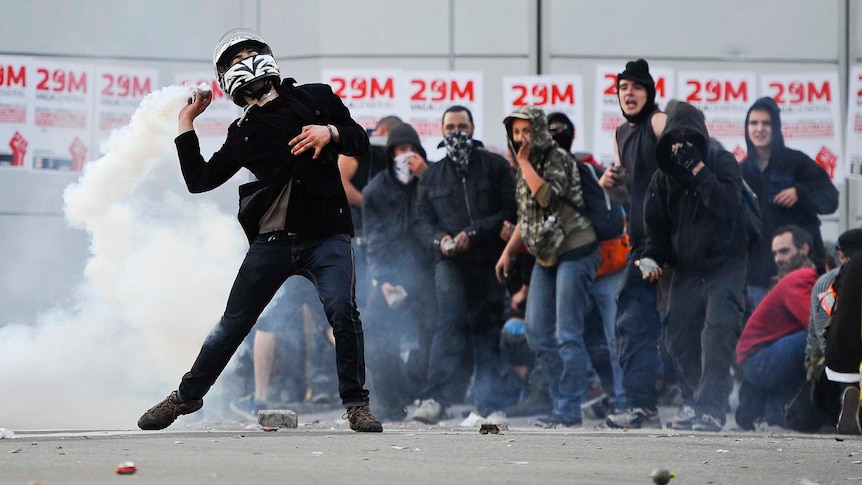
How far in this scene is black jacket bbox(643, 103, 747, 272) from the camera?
9.41m

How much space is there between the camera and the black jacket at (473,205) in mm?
9742

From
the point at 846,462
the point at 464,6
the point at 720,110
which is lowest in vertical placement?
the point at 846,462

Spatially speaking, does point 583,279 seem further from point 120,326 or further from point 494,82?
point 120,326

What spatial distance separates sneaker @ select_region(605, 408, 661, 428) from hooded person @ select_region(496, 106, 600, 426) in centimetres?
24

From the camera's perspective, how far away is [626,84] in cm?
977

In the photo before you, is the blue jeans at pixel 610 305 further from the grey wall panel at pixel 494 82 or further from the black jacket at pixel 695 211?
the grey wall panel at pixel 494 82

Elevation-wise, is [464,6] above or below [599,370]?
above

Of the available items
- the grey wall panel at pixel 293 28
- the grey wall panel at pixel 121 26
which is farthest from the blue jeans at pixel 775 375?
the grey wall panel at pixel 121 26

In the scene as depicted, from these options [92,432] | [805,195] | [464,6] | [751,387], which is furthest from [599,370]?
[92,432]

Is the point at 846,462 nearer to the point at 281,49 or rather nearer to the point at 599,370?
the point at 599,370

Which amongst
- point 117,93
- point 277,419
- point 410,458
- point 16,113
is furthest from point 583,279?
point 16,113

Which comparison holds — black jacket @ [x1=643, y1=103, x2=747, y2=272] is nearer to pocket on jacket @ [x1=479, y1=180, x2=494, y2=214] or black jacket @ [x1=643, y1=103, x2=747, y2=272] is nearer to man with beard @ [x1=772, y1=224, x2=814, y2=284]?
man with beard @ [x1=772, y1=224, x2=814, y2=284]

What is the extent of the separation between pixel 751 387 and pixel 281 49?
3678 mm

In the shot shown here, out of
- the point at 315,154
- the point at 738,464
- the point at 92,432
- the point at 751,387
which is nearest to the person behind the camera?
the point at 738,464
